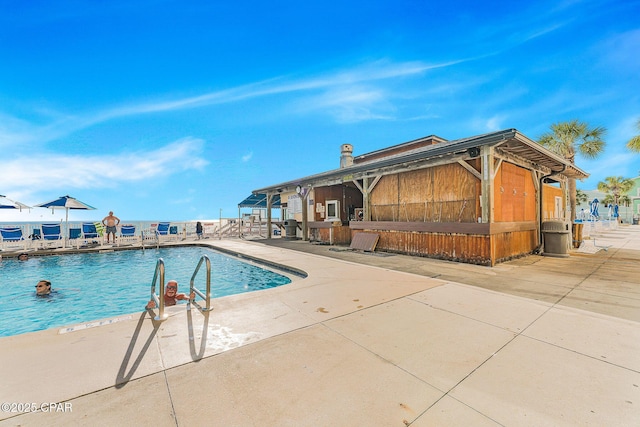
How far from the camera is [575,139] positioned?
16.4m

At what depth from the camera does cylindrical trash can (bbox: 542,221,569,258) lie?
8258 mm

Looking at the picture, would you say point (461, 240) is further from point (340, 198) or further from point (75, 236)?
point (75, 236)

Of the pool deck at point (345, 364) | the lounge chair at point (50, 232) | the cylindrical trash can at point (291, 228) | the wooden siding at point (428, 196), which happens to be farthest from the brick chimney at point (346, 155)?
the lounge chair at point (50, 232)

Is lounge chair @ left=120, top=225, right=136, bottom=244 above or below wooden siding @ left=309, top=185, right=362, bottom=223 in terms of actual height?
below

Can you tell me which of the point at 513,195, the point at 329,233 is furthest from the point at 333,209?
the point at 513,195

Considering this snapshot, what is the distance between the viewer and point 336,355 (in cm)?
239

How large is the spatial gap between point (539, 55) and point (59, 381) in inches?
864

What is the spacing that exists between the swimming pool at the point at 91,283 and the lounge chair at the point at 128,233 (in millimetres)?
3170

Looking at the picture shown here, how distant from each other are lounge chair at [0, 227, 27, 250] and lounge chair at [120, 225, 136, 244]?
3.67 m

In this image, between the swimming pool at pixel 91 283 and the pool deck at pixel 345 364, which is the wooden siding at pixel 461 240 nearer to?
the pool deck at pixel 345 364

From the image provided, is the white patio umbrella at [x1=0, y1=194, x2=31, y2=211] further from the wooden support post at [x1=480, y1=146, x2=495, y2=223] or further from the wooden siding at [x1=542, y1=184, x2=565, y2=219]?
the wooden siding at [x1=542, y1=184, x2=565, y2=219]

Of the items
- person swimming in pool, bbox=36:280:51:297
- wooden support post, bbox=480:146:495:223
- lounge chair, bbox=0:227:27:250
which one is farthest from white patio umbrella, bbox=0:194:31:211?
wooden support post, bbox=480:146:495:223

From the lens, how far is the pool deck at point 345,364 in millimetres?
1662

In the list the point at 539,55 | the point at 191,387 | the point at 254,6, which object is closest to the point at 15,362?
the point at 191,387
